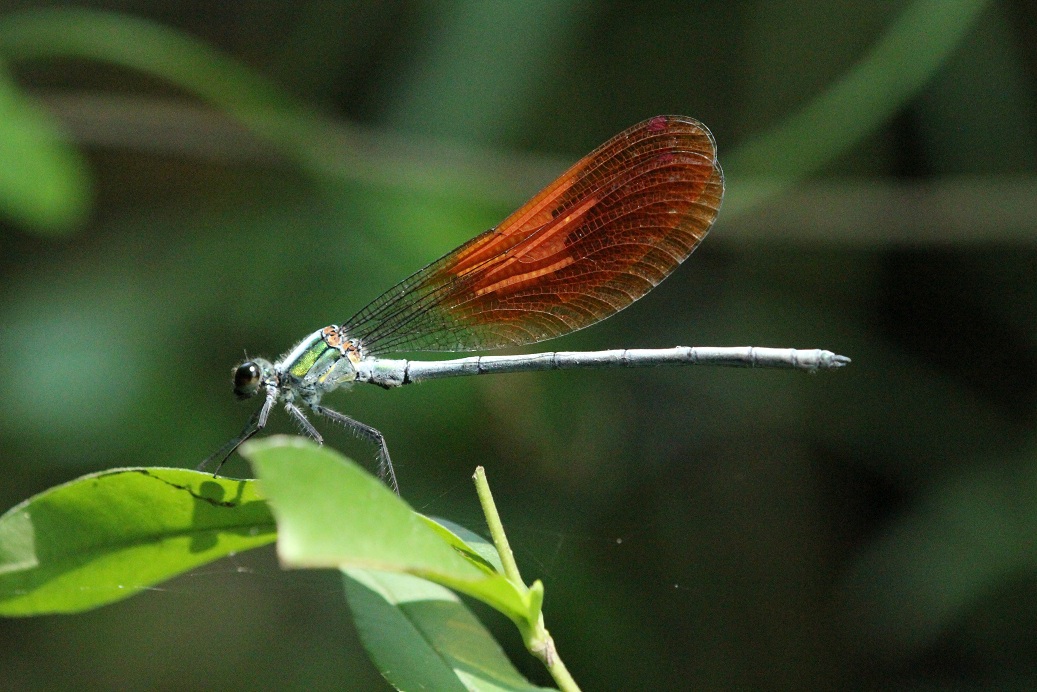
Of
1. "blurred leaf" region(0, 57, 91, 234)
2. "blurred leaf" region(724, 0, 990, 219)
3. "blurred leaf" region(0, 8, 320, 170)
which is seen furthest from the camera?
"blurred leaf" region(0, 8, 320, 170)

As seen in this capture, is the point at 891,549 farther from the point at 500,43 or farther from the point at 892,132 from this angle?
the point at 500,43

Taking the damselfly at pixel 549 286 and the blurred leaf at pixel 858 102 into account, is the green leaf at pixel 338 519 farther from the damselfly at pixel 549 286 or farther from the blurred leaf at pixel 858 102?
the blurred leaf at pixel 858 102

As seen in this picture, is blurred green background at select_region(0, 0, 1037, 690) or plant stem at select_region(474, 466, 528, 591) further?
blurred green background at select_region(0, 0, 1037, 690)

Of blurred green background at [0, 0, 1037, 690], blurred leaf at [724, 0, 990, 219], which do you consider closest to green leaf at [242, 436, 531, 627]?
blurred green background at [0, 0, 1037, 690]

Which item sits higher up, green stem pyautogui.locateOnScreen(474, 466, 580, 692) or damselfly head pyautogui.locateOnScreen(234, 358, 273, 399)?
damselfly head pyautogui.locateOnScreen(234, 358, 273, 399)

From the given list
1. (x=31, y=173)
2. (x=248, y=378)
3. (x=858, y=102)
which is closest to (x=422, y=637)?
(x=248, y=378)

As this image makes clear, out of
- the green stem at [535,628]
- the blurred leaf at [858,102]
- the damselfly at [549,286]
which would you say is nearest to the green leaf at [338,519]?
the green stem at [535,628]

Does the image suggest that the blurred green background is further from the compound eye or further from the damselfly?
the compound eye
